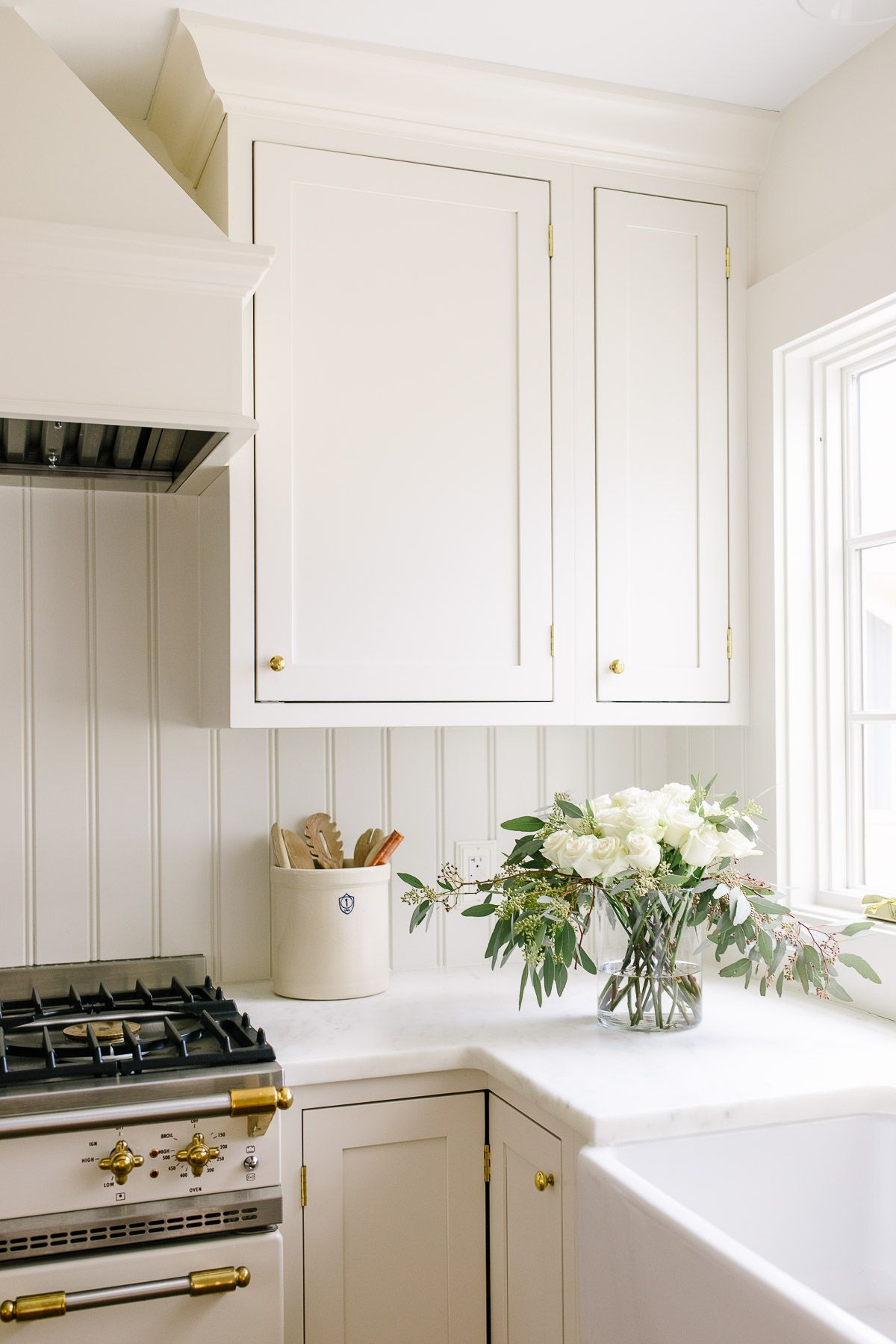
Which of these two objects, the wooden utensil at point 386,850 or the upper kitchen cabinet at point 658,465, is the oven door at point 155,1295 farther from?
the upper kitchen cabinet at point 658,465

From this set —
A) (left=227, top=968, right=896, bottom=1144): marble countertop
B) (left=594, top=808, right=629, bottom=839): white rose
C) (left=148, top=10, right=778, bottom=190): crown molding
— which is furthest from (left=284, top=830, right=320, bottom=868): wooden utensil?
(left=148, top=10, right=778, bottom=190): crown molding

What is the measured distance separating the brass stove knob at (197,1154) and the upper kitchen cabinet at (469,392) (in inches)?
24.5

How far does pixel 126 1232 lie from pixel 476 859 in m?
1.01

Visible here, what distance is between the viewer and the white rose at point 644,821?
1.66 meters

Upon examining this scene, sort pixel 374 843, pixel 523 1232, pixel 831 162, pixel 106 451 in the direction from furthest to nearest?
pixel 374 843 → pixel 831 162 → pixel 106 451 → pixel 523 1232

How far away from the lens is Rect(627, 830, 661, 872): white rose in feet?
5.32

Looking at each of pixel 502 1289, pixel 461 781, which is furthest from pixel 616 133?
pixel 502 1289

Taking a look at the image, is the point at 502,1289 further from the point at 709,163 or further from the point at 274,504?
the point at 709,163

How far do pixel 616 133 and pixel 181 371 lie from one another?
93 centimetres

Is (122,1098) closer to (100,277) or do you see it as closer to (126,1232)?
(126,1232)

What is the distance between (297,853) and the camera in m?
2.01

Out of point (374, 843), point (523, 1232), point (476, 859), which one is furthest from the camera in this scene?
point (476, 859)

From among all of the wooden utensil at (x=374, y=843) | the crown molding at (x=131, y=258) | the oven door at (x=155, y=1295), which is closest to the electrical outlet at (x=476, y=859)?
the wooden utensil at (x=374, y=843)

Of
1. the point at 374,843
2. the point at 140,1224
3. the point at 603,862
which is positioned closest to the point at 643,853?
the point at 603,862
